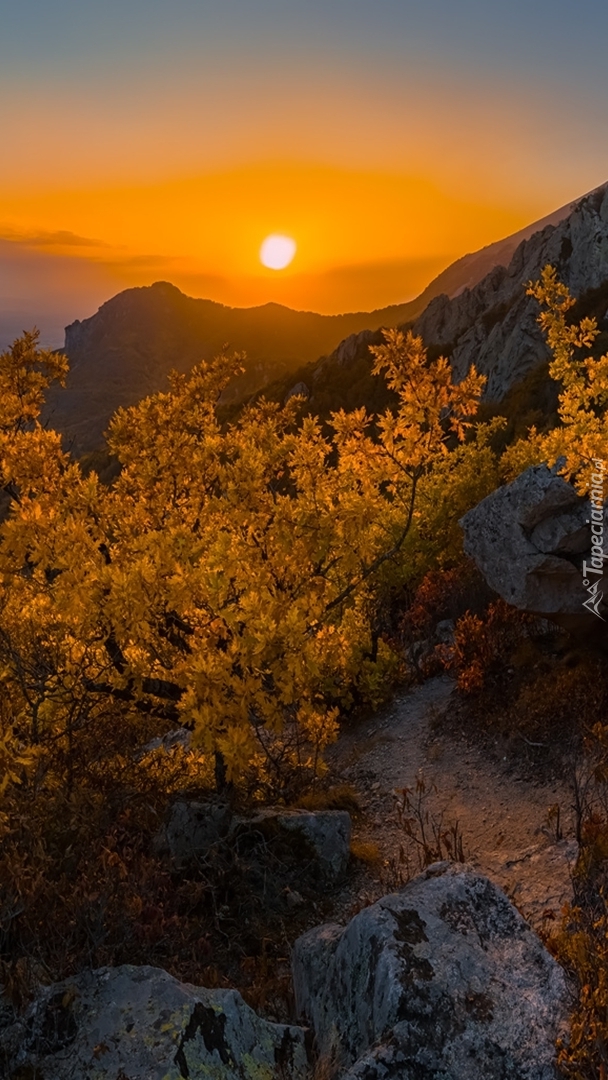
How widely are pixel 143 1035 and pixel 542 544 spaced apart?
24.3 ft

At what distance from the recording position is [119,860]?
19.9 ft

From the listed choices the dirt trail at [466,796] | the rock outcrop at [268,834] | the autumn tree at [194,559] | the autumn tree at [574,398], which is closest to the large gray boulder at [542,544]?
the autumn tree at [574,398]

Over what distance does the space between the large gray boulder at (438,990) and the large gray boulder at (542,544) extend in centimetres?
505

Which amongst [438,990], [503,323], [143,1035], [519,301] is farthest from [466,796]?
[519,301]

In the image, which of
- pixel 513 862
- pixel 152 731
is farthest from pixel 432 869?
pixel 152 731

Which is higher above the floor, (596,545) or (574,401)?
(574,401)

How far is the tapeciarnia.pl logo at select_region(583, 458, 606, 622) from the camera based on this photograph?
8531 millimetres

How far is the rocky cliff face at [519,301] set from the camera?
47.3 meters

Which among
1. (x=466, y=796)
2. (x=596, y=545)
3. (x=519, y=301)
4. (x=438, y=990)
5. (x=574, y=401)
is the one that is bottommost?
(x=466, y=796)

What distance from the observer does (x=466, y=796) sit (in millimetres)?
9625

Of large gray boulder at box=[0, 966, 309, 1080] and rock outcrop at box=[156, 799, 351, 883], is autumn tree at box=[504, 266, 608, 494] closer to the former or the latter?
rock outcrop at box=[156, 799, 351, 883]

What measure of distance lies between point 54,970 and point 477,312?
68.4 metres

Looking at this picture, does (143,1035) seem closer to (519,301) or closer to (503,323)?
(503,323)

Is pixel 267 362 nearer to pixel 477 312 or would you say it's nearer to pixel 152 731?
pixel 477 312
